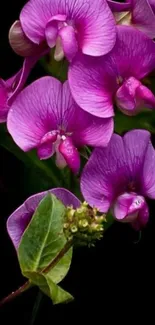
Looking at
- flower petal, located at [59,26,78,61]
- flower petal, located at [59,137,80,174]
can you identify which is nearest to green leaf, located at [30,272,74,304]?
flower petal, located at [59,137,80,174]

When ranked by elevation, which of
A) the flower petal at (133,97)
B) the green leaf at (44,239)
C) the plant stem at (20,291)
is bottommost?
the plant stem at (20,291)

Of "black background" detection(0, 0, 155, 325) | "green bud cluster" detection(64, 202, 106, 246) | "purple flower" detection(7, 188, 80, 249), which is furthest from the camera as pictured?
"black background" detection(0, 0, 155, 325)

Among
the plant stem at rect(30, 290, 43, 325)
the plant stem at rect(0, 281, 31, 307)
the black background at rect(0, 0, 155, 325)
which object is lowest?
the black background at rect(0, 0, 155, 325)

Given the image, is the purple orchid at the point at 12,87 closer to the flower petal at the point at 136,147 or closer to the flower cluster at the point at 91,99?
the flower cluster at the point at 91,99

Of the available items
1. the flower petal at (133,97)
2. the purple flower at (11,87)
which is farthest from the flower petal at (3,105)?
the flower petal at (133,97)

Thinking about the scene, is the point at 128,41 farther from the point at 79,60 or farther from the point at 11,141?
the point at 11,141

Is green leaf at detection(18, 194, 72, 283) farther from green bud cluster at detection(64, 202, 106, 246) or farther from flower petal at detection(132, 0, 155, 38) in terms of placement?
flower petal at detection(132, 0, 155, 38)

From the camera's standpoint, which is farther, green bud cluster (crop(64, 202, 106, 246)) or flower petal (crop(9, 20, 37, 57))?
flower petal (crop(9, 20, 37, 57))
